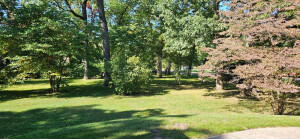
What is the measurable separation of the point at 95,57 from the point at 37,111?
770 cm

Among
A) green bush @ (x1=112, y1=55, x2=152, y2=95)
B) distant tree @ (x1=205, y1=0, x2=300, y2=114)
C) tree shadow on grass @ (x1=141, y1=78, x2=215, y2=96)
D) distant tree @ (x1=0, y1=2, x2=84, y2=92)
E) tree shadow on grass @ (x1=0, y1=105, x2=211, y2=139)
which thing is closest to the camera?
tree shadow on grass @ (x1=0, y1=105, x2=211, y2=139)

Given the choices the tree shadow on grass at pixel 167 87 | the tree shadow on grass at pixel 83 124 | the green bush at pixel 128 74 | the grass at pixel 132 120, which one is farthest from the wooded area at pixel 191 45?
the tree shadow on grass at pixel 83 124

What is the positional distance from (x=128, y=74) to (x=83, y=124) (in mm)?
6753

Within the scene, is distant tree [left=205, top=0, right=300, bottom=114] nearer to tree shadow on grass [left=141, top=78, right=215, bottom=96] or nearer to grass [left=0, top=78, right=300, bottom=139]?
grass [left=0, top=78, right=300, bottom=139]

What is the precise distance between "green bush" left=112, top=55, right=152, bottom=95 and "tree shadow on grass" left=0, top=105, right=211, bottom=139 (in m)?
3.56

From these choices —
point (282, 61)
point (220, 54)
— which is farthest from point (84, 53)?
point (282, 61)

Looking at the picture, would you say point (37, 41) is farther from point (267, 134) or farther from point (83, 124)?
point (267, 134)

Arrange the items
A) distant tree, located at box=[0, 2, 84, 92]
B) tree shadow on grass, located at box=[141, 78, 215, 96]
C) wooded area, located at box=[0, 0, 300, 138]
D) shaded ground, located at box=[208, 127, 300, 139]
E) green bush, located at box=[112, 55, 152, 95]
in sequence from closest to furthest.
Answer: shaded ground, located at box=[208, 127, 300, 139] → wooded area, located at box=[0, 0, 300, 138] → distant tree, located at box=[0, 2, 84, 92] → green bush, located at box=[112, 55, 152, 95] → tree shadow on grass, located at box=[141, 78, 215, 96]

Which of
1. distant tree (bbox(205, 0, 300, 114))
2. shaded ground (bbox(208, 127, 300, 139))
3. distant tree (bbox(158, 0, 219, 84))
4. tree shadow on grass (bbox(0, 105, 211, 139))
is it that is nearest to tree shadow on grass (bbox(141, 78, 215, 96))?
distant tree (bbox(158, 0, 219, 84))

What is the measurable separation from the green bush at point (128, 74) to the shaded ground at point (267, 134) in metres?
8.76

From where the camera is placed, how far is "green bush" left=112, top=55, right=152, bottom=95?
496 inches

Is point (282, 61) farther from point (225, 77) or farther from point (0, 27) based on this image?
point (0, 27)

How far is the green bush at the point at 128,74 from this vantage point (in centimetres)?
1260

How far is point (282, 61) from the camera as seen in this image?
673 cm
